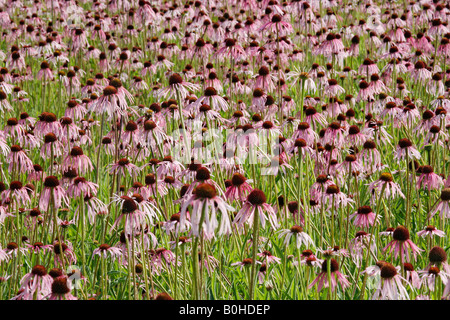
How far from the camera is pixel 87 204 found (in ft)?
12.8

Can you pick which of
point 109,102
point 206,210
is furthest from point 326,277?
point 109,102

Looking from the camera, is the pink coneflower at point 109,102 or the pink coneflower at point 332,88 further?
the pink coneflower at point 332,88

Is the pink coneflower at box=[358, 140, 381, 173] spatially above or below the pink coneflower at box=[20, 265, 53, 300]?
above

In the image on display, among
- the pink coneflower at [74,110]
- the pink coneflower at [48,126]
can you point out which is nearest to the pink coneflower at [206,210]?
the pink coneflower at [48,126]

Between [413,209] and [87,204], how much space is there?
2879 mm

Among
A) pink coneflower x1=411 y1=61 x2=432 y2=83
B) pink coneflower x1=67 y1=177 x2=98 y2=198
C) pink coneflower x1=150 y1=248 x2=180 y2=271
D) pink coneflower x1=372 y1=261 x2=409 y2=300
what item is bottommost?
pink coneflower x1=372 y1=261 x2=409 y2=300

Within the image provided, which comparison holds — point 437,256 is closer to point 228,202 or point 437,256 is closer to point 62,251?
point 228,202

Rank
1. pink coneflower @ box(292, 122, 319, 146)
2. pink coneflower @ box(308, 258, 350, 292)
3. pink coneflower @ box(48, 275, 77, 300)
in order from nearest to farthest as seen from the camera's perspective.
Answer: pink coneflower @ box(48, 275, 77, 300), pink coneflower @ box(308, 258, 350, 292), pink coneflower @ box(292, 122, 319, 146)

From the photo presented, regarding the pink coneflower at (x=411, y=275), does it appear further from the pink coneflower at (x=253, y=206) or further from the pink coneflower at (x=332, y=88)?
the pink coneflower at (x=332, y=88)

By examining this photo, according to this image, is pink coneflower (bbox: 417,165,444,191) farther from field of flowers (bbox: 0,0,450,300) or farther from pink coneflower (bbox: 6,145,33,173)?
pink coneflower (bbox: 6,145,33,173)

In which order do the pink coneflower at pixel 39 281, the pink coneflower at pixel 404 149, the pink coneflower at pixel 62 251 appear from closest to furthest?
the pink coneflower at pixel 39 281 < the pink coneflower at pixel 62 251 < the pink coneflower at pixel 404 149

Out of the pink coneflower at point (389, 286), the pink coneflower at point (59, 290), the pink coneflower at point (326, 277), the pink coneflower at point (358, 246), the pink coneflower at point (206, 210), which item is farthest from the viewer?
the pink coneflower at point (358, 246)

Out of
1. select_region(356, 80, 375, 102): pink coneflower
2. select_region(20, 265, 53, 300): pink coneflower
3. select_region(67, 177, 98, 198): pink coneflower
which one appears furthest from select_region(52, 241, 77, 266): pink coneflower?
select_region(356, 80, 375, 102): pink coneflower

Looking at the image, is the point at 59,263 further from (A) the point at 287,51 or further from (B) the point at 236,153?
(A) the point at 287,51
